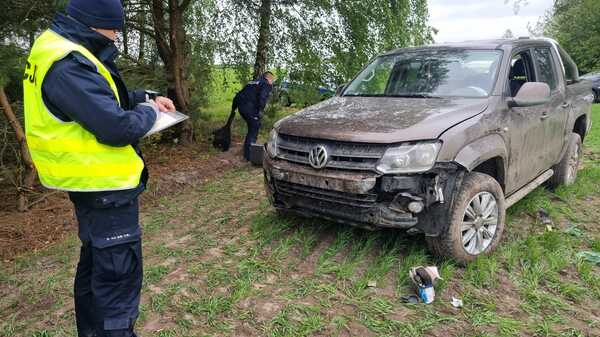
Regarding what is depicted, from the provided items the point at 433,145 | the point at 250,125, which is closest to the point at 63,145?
the point at 433,145

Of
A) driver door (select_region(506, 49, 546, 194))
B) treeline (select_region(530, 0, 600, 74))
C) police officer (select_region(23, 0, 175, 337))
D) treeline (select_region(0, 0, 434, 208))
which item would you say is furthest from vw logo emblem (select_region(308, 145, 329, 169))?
treeline (select_region(530, 0, 600, 74))

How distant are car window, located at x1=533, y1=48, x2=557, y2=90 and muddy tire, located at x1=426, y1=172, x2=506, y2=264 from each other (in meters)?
1.76

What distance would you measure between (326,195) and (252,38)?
6748mm

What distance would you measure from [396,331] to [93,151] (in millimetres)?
2040

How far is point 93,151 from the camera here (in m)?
2.03

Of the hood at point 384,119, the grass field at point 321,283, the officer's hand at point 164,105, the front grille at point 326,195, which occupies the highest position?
the officer's hand at point 164,105

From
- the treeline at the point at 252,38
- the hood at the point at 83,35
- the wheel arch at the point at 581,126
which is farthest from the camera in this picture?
the treeline at the point at 252,38

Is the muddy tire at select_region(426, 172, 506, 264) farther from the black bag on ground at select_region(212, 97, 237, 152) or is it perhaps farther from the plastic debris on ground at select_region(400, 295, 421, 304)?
the black bag on ground at select_region(212, 97, 237, 152)

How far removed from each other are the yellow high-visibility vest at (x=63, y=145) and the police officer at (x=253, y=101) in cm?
574

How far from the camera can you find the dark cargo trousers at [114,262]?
2.11 metres

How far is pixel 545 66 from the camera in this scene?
4.80m

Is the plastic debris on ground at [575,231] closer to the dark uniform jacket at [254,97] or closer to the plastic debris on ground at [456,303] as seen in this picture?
the plastic debris on ground at [456,303]

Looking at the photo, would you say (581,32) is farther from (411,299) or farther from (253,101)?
(411,299)

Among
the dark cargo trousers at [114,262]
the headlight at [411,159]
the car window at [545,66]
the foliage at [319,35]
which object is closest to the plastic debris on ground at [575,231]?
the car window at [545,66]
